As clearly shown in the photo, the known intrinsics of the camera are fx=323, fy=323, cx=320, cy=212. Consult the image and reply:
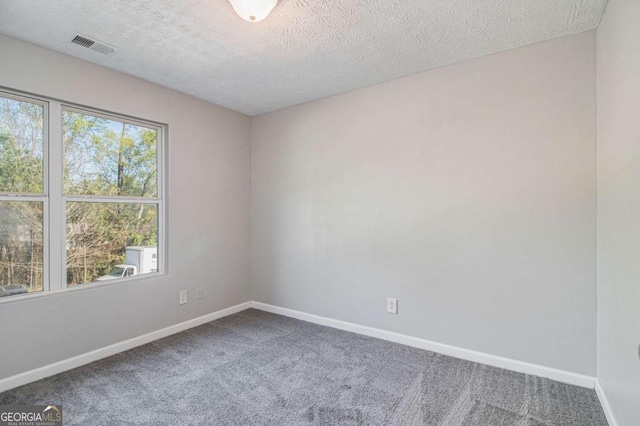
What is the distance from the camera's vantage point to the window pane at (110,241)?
2631 mm

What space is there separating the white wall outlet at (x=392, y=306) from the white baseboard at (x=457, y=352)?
200 mm

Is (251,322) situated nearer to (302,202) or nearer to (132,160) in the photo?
(302,202)

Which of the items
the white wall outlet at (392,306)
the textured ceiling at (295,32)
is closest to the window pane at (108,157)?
the textured ceiling at (295,32)

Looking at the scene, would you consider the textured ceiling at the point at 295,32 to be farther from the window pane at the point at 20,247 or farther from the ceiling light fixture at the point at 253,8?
the window pane at the point at 20,247

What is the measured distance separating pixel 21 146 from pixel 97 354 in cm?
170

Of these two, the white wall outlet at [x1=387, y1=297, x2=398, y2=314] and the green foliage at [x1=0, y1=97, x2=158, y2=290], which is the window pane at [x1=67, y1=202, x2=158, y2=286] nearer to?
the green foliage at [x1=0, y1=97, x2=158, y2=290]

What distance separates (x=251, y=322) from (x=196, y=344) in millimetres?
688

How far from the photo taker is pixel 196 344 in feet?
9.71

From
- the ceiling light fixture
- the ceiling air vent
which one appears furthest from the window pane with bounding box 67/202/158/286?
the ceiling light fixture

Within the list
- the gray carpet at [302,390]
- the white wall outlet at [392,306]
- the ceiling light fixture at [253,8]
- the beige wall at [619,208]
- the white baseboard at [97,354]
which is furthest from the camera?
the white wall outlet at [392,306]

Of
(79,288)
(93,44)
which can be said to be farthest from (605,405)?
(93,44)

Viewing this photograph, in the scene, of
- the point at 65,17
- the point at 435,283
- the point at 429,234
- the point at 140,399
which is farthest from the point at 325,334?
the point at 65,17

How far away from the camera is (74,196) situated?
8.57 feet

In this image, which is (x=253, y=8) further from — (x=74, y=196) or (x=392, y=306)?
(x=392, y=306)
